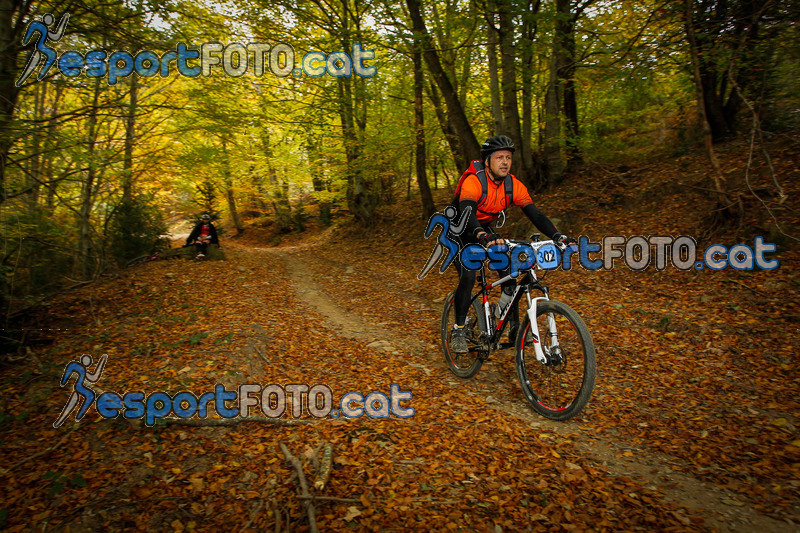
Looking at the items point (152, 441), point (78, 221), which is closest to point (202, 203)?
point (78, 221)

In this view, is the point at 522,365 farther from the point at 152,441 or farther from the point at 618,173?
the point at 618,173

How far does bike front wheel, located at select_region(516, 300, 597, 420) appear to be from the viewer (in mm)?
3184

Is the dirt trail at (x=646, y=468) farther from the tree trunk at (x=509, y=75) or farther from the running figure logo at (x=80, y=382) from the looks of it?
the tree trunk at (x=509, y=75)

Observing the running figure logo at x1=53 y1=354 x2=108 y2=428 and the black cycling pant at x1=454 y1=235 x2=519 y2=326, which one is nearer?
the running figure logo at x1=53 y1=354 x2=108 y2=428

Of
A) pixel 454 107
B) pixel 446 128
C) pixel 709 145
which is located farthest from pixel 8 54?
pixel 709 145

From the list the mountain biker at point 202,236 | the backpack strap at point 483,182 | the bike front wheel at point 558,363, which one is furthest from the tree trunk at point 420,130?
the bike front wheel at point 558,363

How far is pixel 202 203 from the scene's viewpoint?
21047 mm

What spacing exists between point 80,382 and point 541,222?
18.0 ft

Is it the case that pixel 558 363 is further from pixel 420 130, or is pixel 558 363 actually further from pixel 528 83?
pixel 420 130

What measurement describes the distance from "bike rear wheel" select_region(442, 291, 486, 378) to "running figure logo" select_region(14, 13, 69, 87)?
6611 millimetres

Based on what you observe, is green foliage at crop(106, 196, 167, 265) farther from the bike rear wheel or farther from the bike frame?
the bike frame

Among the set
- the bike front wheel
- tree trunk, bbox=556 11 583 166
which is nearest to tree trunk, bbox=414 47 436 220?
tree trunk, bbox=556 11 583 166

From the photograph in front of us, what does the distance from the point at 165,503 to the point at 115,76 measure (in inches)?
295

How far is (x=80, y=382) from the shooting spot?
3.93 meters
